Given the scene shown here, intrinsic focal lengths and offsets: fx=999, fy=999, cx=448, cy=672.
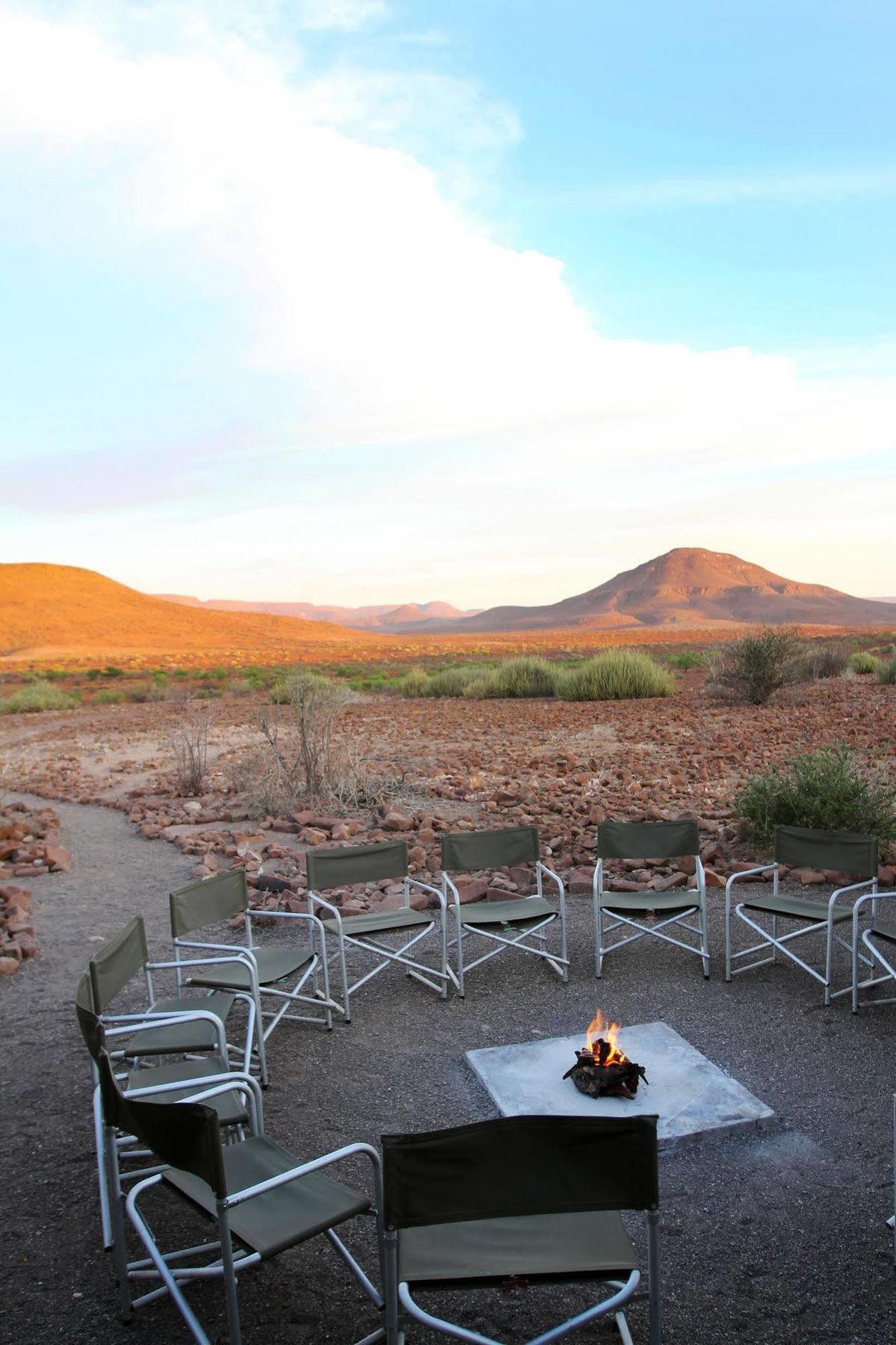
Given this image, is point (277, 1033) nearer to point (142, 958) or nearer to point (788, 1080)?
point (142, 958)

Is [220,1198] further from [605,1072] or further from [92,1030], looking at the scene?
[605,1072]

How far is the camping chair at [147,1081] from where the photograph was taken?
3072mm

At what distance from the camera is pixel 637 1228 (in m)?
3.17

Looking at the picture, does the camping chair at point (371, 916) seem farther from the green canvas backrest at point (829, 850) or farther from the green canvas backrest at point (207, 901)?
the green canvas backrest at point (829, 850)

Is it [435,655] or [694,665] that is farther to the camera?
[435,655]

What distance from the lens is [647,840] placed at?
5988 mm

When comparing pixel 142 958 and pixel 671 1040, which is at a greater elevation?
pixel 142 958

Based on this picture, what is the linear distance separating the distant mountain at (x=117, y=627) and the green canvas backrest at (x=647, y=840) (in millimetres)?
55284

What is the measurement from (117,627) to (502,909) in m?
87.7

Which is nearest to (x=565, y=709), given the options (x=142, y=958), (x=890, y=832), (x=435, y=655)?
(x=890, y=832)

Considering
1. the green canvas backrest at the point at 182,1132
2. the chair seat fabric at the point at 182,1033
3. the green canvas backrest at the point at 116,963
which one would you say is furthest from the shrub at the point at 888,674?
the green canvas backrest at the point at 182,1132

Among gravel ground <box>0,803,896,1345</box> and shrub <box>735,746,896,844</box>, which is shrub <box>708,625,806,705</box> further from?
gravel ground <box>0,803,896,1345</box>

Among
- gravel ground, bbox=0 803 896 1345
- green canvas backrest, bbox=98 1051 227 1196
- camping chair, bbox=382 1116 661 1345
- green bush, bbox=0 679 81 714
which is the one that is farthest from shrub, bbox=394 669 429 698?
camping chair, bbox=382 1116 661 1345

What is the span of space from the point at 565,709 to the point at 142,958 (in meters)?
15.1
